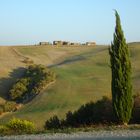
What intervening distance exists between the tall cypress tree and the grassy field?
1261 cm

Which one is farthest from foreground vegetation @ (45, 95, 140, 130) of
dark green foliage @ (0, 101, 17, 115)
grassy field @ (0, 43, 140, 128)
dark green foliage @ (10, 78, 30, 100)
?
dark green foliage @ (10, 78, 30, 100)

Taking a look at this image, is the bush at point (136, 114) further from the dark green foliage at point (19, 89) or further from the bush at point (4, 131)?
the dark green foliage at point (19, 89)

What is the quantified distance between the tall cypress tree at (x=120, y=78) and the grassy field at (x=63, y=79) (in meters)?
12.6

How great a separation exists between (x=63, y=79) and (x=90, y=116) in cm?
3414

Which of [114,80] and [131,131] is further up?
[114,80]

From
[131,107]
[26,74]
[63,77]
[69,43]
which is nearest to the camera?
[131,107]

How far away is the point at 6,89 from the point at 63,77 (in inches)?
289

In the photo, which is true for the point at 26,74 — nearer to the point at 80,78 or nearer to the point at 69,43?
the point at 80,78

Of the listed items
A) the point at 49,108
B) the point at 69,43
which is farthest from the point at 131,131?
the point at 69,43

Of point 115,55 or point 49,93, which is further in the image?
point 49,93

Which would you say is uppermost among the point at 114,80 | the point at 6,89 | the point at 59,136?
the point at 114,80

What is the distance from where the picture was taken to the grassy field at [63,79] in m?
48.0

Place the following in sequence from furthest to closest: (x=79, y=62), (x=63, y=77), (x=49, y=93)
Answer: (x=79, y=62)
(x=63, y=77)
(x=49, y=93)

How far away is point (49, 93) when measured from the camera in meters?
55.2
